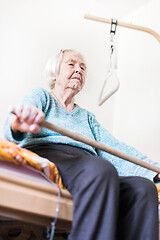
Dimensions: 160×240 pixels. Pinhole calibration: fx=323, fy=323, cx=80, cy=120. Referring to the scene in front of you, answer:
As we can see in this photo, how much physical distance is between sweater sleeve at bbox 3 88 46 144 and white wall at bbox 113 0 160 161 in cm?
100

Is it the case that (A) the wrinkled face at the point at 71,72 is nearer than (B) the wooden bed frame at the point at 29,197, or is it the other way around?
(B) the wooden bed frame at the point at 29,197

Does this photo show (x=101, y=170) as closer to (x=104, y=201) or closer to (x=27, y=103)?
(x=104, y=201)

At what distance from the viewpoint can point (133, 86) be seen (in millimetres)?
2307

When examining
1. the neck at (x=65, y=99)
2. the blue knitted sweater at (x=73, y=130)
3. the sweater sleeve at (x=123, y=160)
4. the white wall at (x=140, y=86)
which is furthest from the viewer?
the white wall at (x=140, y=86)

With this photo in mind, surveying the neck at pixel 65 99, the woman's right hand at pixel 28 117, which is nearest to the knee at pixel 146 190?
the woman's right hand at pixel 28 117

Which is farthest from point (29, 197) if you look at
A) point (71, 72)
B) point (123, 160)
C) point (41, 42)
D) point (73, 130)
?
point (41, 42)

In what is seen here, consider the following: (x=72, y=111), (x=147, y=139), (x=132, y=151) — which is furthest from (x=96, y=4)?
(x=132, y=151)

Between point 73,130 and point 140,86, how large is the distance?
1.07 m

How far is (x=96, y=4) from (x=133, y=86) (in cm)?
67

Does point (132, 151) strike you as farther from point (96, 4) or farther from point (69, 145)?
point (96, 4)

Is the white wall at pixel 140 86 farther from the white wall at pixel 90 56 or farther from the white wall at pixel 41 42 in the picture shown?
the white wall at pixel 41 42

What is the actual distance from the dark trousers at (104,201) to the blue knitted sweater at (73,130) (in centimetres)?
11

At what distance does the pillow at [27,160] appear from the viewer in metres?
0.90

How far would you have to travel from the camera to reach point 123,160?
1.38 meters
